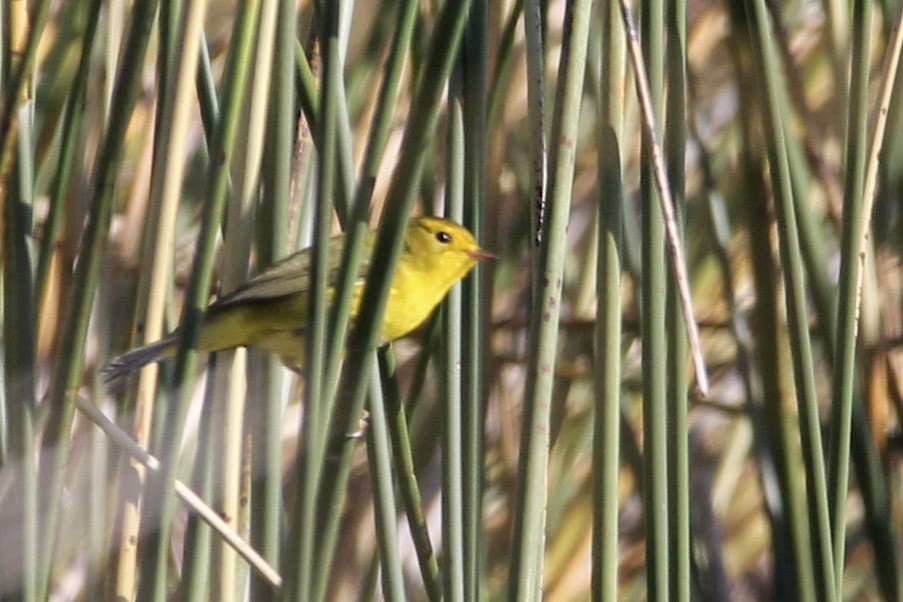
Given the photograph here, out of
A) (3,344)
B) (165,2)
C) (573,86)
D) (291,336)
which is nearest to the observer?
(573,86)

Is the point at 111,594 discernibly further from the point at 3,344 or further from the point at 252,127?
the point at 252,127

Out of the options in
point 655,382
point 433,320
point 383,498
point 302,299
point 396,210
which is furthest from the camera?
point 302,299

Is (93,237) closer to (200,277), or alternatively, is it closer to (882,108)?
(200,277)

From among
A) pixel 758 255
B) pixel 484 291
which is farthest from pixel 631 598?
pixel 758 255

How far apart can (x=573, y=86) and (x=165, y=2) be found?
0.35 metres

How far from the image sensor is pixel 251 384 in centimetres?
120

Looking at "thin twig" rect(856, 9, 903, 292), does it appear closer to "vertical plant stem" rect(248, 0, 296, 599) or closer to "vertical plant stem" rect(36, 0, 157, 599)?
"vertical plant stem" rect(248, 0, 296, 599)

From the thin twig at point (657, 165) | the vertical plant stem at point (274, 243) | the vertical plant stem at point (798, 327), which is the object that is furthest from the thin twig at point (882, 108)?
the vertical plant stem at point (274, 243)

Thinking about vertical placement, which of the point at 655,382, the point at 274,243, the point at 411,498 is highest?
the point at 274,243

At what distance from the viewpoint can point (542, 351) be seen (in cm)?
89

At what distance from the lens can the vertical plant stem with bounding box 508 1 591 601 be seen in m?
0.89

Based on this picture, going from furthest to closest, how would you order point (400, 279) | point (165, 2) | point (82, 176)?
point (400, 279), point (82, 176), point (165, 2)

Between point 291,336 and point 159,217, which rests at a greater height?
point 159,217

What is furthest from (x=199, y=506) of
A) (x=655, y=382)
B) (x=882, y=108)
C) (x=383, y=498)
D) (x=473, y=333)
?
(x=882, y=108)
